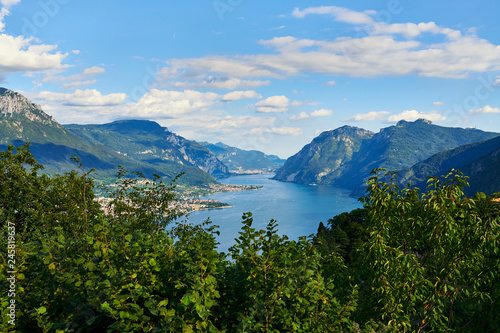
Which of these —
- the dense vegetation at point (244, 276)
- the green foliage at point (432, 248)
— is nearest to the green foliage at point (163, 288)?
the dense vegetation at point (244, 276)

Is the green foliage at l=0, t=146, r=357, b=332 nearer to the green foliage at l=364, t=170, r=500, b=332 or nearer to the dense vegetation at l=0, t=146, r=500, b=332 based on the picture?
the dense vegetation at l=0, t=146, r=500, b=332

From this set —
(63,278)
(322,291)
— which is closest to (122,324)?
(63,278)

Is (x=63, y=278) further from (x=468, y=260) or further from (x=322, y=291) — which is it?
(x=468, y=260)

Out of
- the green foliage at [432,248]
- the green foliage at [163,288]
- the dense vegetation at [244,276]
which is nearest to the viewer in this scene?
the green foliage at [163,288]

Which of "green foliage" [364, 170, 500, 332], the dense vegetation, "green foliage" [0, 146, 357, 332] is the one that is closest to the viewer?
"green foliage" [0, 146, 357, 332]

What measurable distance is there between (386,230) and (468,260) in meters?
1.84

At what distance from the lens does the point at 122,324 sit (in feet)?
Answer: 12.3

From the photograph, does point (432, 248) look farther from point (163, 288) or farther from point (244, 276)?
point (163, 288)

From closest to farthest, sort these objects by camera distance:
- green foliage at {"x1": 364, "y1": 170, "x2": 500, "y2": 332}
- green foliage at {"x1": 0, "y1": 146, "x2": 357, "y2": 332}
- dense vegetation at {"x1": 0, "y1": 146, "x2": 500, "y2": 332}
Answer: green foliage at {"x1": 0, "y1": 146, "x2": 357, "y2": 332} < dense vegetation at {"x1": 0, "y1": 146, "x2": 500, "y2": 332} < green foliage at {"x1": 364, "y1": 170, "x2": 500, "y2": 332}

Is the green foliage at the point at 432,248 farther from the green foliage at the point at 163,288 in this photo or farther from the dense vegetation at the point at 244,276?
the green foliage at the point at 163,288

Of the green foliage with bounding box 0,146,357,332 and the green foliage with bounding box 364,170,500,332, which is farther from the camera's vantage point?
the green foliage with bounding box 364,170,500,332

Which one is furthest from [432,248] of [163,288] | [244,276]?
[163,288]

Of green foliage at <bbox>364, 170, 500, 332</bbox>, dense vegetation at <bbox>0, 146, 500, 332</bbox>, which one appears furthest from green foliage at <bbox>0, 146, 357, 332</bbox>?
green foliage at <bbox>364, 170, 500, 332</bbox>

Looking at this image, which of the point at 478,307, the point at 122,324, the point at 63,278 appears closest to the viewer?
the point at 122,324
